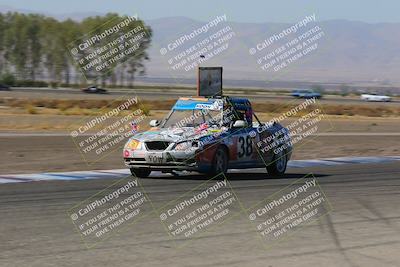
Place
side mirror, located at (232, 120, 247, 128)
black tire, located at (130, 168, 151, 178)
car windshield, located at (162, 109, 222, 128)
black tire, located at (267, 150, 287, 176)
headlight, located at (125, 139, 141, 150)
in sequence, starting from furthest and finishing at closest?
black tire, located at (267, 150, 287, 176)
car windshield, located at (162, 109, 222, 128)
black tire, located at (130, 168, 151, 178)
side mirror, located at (232, 120, 247, 128)
headlight, located at (125, 139, 141, 150)

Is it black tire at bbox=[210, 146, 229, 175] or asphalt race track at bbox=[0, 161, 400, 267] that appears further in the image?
black tire at bbox=[210, 146, 229, 175]

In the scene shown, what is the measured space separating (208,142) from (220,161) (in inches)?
21.7

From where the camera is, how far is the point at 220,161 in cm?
1502

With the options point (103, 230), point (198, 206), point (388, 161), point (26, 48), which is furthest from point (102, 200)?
point (26, 48)

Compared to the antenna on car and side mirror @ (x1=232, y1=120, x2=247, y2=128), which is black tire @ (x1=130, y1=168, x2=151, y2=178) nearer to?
side mirror @ (x1=232, y1=120, x2=247, y2=128)

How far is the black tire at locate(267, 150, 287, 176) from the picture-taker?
16.6 meters

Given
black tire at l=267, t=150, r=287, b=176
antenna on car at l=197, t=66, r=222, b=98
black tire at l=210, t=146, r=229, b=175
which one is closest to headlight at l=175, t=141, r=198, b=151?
black tire at l=210, t=146, r=229, b=175

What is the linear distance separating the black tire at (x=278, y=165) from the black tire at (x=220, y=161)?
1659mm

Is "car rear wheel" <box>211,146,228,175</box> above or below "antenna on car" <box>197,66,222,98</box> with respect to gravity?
below

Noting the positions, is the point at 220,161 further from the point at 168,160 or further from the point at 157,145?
the point at 157,145

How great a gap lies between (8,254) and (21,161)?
12244mm

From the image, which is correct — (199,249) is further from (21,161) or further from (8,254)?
(21,161)

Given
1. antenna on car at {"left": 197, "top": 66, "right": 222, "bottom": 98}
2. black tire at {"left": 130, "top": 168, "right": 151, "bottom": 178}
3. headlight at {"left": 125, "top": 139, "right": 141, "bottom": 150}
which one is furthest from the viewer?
antenna on car at {"left": 197, "top": 66, "right": 222, "bottom": 98}

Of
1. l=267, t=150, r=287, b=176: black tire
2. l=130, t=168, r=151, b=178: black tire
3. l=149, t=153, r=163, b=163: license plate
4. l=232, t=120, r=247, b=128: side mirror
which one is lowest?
l=267, t=150, r=287, b=176: black tire
